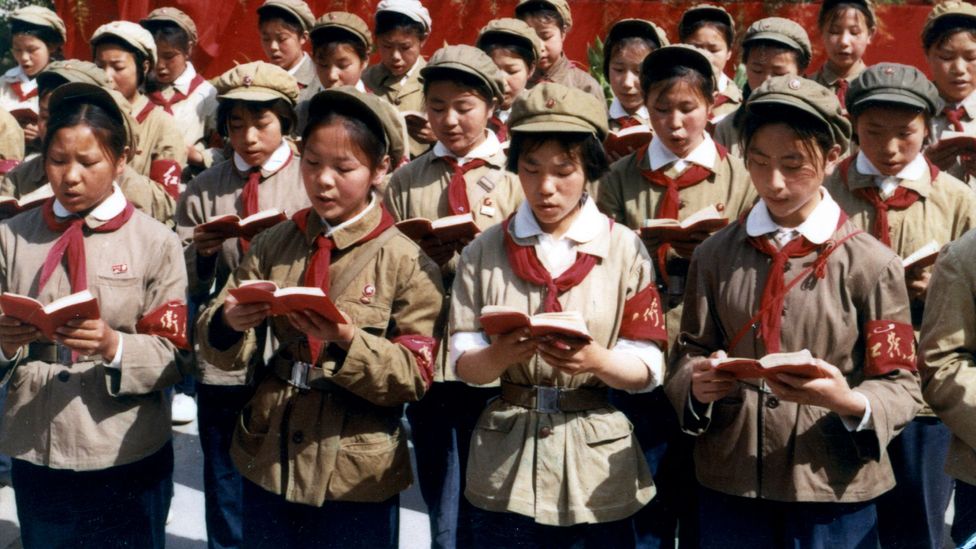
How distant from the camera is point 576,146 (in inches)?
136

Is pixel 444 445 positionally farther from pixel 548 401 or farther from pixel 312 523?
pixel 548 401

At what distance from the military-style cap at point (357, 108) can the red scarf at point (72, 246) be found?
2.73 feet

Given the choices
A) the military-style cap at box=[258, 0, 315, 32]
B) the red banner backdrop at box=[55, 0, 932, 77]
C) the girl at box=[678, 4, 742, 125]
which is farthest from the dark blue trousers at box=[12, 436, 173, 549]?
the red banner backdrop at box=[55, 0, 932, 77]

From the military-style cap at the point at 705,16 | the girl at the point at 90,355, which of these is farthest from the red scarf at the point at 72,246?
the military-style cap at the point at 705,16

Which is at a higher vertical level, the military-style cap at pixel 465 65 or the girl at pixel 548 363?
the military-style cap at pixel 465 65

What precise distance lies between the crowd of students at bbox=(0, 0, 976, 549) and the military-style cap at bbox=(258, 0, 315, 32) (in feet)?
8.35

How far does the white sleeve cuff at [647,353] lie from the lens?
333 cm

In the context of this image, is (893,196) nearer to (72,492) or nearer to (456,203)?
(456,203)

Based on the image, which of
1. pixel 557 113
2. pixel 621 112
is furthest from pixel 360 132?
pixel 621 112

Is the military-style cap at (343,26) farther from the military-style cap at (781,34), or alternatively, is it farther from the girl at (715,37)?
the military-style cap at (781,34)

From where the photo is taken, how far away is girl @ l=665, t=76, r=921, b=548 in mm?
3197

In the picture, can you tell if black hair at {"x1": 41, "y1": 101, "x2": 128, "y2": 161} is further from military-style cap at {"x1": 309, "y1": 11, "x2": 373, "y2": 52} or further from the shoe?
the shoe

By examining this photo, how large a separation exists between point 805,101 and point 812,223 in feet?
1.18

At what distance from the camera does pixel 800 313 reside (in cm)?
327
